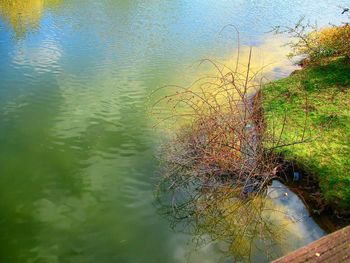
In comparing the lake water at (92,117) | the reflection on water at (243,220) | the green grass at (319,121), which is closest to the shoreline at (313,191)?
the green grass at (319,121)

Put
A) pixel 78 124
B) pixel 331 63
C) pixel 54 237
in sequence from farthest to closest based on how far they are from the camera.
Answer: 1. pixel 331 63
2. pixel 78 124
3. pixel 54 237

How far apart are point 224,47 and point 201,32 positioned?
1.72 metres

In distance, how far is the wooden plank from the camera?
4.68 metres

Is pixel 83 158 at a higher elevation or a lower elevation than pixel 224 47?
lower

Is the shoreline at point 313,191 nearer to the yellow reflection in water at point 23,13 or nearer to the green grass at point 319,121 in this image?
the green grass at point 319,121

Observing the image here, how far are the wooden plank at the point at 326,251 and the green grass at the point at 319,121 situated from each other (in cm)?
175

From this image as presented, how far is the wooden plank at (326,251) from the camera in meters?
4.68

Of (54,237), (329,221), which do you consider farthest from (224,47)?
(54,237)

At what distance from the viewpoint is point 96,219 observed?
6.59m

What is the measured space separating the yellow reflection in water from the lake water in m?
0.04

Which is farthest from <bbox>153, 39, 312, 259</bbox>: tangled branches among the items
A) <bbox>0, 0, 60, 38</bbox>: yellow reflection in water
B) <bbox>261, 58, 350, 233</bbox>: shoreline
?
<bbox>0, 0, 60, 38</bbox>: yellow reflection in water

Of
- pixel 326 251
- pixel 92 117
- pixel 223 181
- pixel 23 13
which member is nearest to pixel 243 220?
pixel 223 181

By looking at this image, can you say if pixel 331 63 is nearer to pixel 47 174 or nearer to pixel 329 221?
pixel 329 221

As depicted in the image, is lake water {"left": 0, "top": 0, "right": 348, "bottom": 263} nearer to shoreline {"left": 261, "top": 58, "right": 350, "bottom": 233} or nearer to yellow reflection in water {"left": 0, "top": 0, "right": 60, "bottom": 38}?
yellow reflection in water {"left": 0, "top": 0, "right": 60, "bottom": 38}
